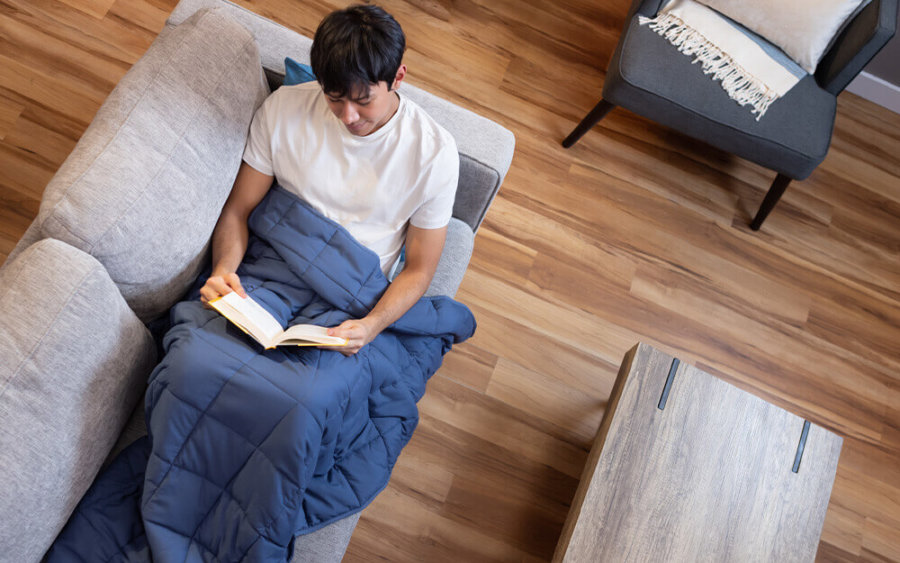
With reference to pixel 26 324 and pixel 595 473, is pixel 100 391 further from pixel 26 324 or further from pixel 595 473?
pixel 595 473

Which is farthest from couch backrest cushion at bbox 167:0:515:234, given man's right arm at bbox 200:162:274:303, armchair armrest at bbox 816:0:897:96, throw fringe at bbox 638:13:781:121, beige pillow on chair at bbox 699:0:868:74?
armchair armrest at bbox 816:0:897:96

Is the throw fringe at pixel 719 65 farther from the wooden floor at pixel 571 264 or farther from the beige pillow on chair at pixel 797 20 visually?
the wooden floor at pixel 571 264

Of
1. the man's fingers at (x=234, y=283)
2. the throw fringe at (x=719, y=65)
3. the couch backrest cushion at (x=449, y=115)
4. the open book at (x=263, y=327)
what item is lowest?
the man's fingers at (x=234, y=283)

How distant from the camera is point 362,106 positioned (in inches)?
51.1

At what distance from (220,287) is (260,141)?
1.17ft

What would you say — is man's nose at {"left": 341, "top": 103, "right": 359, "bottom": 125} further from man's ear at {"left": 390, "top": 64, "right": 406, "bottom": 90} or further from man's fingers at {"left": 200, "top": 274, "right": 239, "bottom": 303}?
man's fingers at {"left": 200, "top": 274, "right": 239, "bottom": 303}

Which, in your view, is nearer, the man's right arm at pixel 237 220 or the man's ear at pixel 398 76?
the man's ear at pixel 398 76

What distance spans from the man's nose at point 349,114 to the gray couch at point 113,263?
28cm

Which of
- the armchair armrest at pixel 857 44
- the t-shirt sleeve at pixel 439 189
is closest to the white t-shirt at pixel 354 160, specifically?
the t-shirt sleeve at pixel 439 189

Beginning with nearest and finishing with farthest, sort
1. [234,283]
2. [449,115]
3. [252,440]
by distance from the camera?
[252,440], [234,283], [449,115]

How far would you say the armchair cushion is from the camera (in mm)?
2008

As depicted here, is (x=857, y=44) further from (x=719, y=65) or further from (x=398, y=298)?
(x=398, y=298)

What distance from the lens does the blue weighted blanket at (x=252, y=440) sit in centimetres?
121

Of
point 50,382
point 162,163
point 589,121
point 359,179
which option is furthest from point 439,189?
point 589,121
